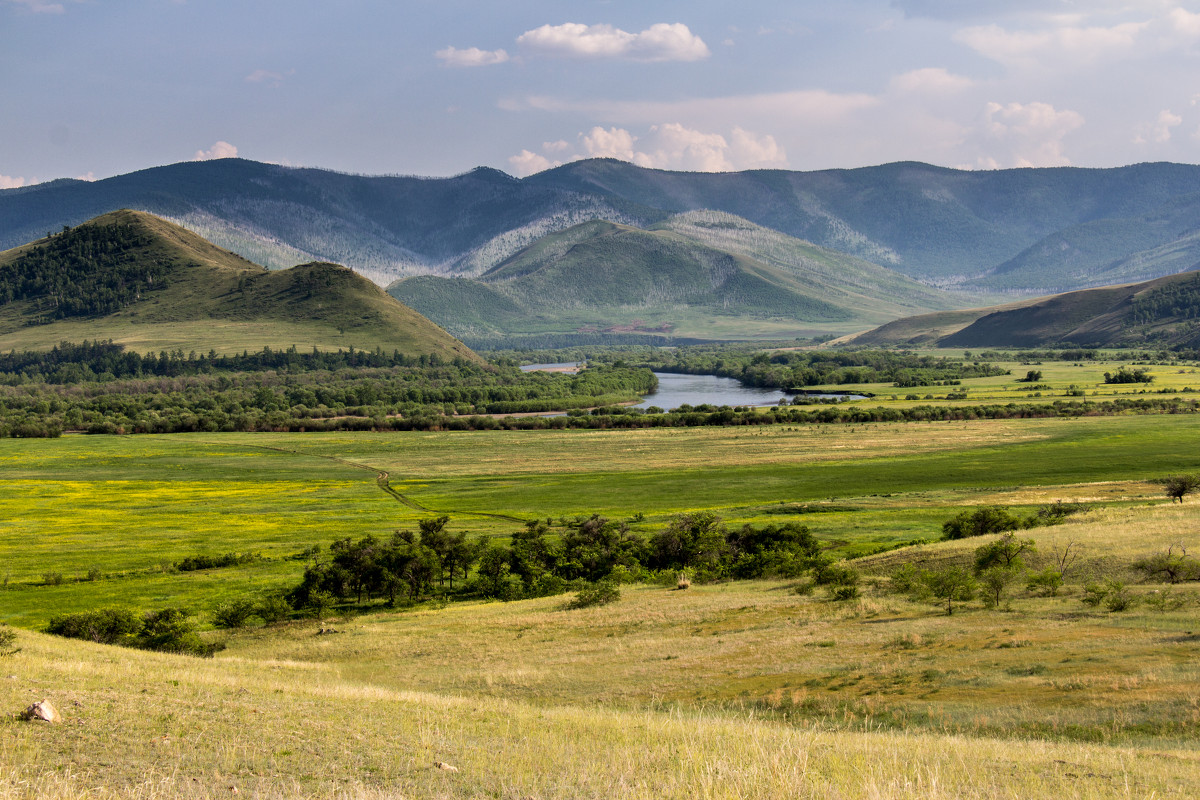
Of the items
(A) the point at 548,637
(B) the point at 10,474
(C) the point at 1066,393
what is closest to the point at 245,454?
(B) the point at 10,474

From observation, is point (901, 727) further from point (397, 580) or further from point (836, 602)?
point (397, 580)

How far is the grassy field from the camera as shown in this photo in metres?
17.0

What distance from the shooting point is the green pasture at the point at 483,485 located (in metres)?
73.0

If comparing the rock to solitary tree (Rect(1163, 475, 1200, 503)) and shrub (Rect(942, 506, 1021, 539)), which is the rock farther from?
solitary tree (Rect(1163, 475, 1200, 503))

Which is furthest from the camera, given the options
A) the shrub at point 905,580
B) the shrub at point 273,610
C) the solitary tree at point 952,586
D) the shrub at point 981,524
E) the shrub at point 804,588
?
the shrub at point 981,524

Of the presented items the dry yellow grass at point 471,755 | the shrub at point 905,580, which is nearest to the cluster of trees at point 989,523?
the shrub at point 905,580

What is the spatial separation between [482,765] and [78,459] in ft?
448

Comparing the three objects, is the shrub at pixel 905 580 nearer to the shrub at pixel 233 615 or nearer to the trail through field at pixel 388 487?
the shrub at pixel 233 615

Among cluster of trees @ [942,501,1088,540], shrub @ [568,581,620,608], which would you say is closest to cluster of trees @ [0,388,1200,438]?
cluster of trees @ [942,501,1088,540]

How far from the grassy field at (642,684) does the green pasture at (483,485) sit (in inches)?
34.5

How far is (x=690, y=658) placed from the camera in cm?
3431

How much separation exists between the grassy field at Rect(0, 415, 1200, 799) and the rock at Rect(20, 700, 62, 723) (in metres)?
0.44

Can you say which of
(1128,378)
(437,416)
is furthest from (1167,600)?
(1128,378)

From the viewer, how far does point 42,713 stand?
66.3 ft
